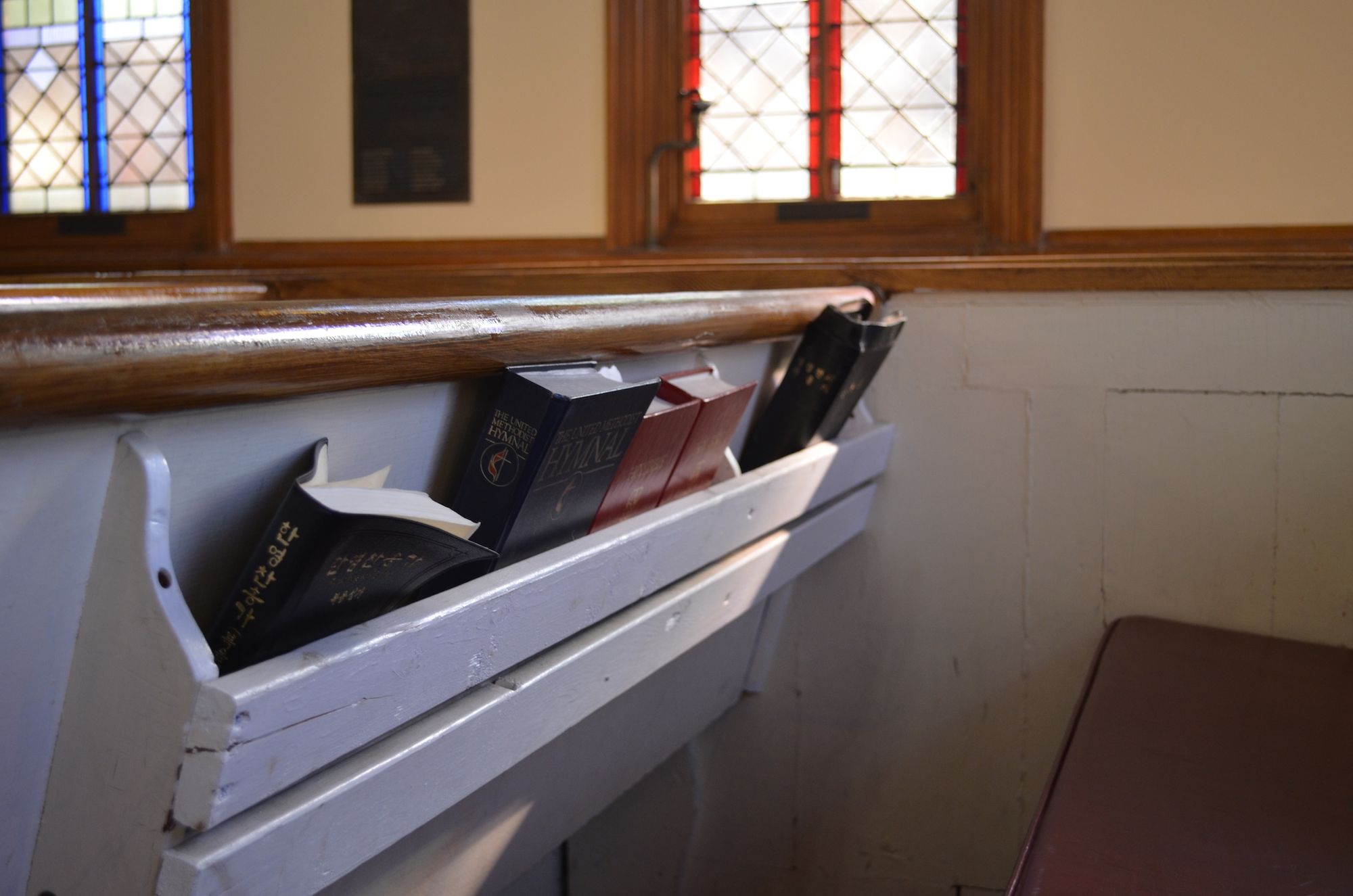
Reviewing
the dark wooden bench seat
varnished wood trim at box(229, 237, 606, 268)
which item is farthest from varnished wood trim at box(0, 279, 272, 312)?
varnished wood trim at box(229, 237, 606, 268)

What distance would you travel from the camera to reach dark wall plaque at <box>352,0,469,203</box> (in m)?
3.06

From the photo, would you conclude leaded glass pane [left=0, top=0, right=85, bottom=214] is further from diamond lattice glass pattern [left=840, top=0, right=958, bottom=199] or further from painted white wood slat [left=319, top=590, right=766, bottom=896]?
painted white wood slat [left=319, top=590, right=766, bottom=896]

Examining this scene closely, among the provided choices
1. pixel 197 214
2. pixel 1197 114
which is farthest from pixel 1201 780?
pixel 197 214

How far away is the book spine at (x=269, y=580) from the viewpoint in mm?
675

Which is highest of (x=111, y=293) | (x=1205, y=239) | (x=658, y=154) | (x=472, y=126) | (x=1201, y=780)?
(x=472, y=126)

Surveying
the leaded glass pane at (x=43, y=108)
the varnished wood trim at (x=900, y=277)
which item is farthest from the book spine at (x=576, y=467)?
the leaded glass pane at (x=43, y=108)

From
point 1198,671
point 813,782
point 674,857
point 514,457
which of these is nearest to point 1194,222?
point 1198,671

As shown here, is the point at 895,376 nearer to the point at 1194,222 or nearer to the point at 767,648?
the point at 767,648

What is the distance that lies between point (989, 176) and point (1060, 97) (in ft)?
0.77

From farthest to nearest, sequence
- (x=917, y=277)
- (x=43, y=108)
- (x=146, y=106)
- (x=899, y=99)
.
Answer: (x=43, y=108), (x=146, y=106), (x=899, y=99), (x=917, y=277)

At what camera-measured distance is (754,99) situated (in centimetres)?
288

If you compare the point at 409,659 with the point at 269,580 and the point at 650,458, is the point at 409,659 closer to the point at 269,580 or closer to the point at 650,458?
the point at 269,580

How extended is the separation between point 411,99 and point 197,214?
78 cm

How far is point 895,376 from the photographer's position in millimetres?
1879
